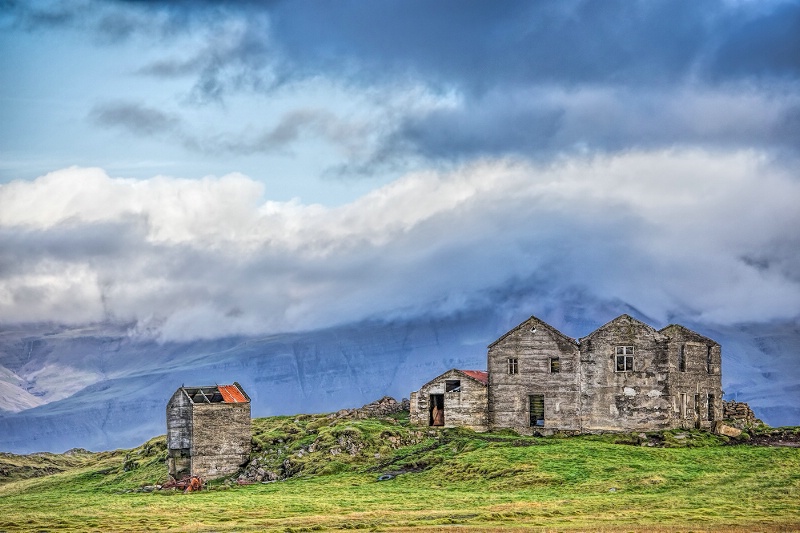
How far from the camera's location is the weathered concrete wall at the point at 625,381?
103250 millimetres

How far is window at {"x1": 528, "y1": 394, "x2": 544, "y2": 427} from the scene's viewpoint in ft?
349

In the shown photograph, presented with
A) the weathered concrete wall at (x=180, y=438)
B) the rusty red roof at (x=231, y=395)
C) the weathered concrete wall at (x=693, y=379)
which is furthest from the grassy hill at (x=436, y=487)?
the rusty red roof at (x=231, y=395)

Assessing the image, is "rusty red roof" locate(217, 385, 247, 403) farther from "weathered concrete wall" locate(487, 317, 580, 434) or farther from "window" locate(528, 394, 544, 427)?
"window" locate(528, 394, 544, 427)

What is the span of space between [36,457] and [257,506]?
255 feet

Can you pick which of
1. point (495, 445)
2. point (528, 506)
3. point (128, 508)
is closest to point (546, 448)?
point (495, 445)

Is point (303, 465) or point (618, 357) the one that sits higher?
point (618, 357)

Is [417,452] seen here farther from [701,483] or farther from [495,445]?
[701,483]

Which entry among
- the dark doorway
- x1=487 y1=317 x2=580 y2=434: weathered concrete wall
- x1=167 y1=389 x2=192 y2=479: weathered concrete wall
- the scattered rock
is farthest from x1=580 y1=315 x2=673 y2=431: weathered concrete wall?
x1=167 y1=389 x2=192 y2=479: weathered concrete wall

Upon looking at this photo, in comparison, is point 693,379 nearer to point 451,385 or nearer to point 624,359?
point 624,359

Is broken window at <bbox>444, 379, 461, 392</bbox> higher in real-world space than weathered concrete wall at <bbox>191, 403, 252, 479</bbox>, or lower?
higher

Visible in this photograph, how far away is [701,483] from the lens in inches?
3130

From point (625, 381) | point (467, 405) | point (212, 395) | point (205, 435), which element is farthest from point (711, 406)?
point (205, 435)

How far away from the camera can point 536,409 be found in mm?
106688

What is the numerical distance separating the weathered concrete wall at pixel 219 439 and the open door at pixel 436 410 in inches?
667
